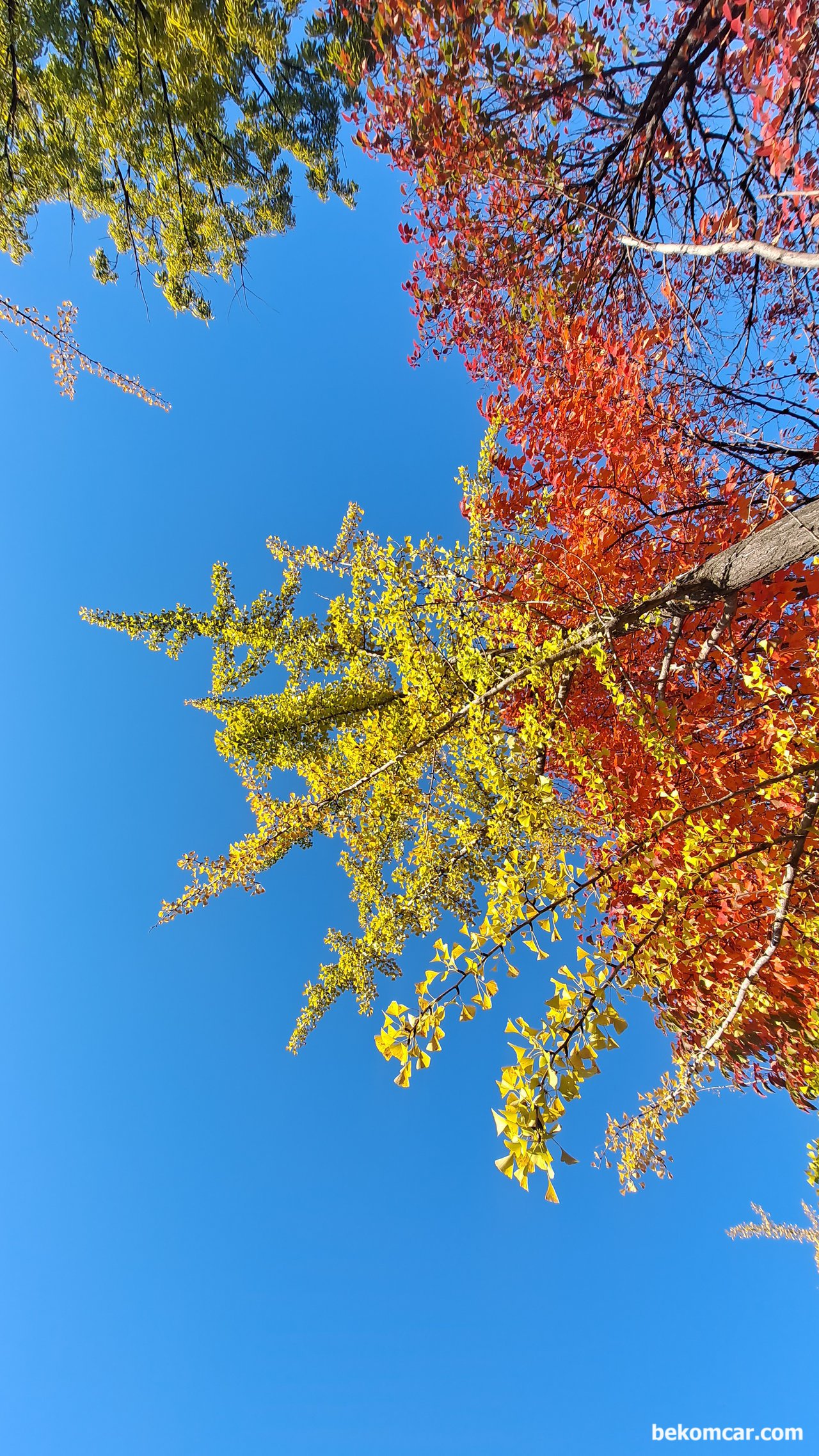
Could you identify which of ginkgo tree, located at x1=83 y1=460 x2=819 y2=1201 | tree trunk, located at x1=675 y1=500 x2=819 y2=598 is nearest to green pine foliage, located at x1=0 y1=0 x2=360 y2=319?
ginkgo tree, located at x1=83 y1=460 x2=819 y2=1201

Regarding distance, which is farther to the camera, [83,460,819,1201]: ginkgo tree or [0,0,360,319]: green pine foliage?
[0,0,360,319]: green pine foliage

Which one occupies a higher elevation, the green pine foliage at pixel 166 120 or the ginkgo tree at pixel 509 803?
the green pine foliage at pixel 166 120

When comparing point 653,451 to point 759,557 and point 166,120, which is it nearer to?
point 759,557

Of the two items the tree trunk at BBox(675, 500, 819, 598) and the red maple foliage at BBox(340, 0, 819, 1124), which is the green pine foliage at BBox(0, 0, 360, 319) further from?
the tree trunk at BBox(675, 500, 819, 598)

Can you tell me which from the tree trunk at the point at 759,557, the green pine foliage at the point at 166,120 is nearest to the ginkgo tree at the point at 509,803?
the tree trunk at the point at 759,557

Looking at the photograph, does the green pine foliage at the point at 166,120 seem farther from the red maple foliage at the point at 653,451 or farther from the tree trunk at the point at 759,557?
the tree trunk at the point at 759,557

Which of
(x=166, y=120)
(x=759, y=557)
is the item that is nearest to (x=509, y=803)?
(x=759, y=557)

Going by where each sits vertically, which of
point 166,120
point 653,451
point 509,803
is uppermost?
point 166,120

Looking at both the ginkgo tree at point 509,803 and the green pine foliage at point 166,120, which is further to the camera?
the green pine foliage at point 166,120

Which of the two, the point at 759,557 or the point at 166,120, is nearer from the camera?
the point at 759,557

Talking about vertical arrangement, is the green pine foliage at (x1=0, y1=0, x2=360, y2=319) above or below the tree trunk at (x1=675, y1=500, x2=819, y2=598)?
above

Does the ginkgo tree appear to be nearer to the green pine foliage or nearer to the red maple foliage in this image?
the red maple foliage

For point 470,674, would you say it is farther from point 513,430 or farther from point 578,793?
point 513,430

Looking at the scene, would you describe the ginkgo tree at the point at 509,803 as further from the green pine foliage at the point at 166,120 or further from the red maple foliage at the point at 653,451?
the green pine foliage at the point at 166,120
